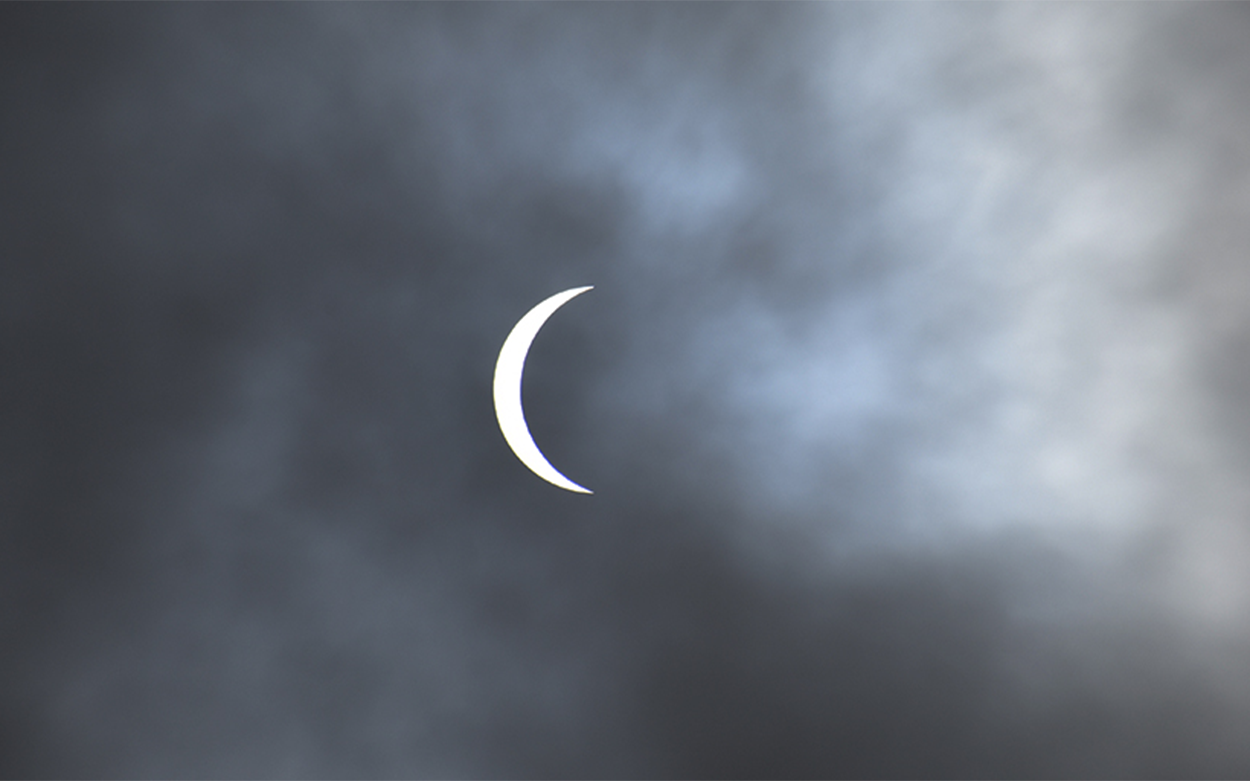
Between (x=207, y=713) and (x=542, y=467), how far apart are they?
21.6m

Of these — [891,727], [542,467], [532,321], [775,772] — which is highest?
[532,321]

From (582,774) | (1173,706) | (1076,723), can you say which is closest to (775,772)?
(582,774)

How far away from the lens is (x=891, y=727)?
4094 cm

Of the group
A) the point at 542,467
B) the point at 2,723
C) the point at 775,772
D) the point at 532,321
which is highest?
the point at 532,321

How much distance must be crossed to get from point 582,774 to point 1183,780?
36.7m

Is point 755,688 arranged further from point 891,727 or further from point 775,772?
point 891,727

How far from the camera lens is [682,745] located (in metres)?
38.9

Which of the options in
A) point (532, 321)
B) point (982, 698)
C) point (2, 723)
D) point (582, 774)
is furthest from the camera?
point (982, 698)

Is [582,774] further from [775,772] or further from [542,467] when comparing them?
[542,467]

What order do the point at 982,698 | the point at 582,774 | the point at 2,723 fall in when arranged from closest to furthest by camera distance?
the point at 2,723 → the point at 582,774 → the point at 982,698

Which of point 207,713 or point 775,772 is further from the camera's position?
point 775,772

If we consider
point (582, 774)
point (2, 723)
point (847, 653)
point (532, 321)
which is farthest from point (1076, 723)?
point (2, 723)

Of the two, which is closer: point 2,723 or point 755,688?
point 2,723

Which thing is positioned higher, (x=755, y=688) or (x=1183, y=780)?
(x=755, y=688)
